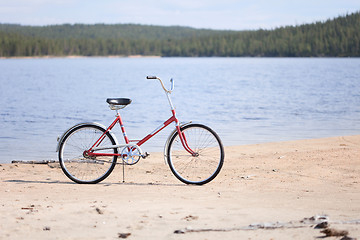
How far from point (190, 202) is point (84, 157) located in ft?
7.26

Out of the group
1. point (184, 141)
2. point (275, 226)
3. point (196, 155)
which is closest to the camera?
point (275, 226)

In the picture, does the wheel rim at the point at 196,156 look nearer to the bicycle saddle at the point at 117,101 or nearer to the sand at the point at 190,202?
the sand at the point at 190,202

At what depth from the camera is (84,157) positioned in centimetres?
760

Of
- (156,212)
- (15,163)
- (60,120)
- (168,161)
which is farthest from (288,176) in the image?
(60,120)

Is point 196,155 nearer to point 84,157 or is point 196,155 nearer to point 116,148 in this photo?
point 116,148

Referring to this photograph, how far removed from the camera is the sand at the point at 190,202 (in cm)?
477

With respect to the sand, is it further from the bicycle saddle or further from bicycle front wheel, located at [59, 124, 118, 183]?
the bicycle saddle

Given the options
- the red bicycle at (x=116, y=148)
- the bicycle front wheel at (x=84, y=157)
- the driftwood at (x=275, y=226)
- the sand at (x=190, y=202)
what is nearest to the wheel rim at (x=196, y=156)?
the red bicycle at (x=116, y=148)

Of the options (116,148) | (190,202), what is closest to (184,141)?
(116,148)

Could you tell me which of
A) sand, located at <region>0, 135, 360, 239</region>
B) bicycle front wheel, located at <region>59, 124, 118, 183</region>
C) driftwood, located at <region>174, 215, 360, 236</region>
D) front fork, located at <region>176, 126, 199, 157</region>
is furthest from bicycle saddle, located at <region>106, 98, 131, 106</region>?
driftwood, located at <region>174, 215, 360, 236</region>

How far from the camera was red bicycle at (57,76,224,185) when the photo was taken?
7.38m

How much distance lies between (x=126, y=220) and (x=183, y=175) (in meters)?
2.89

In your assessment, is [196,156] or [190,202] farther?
[196,156]

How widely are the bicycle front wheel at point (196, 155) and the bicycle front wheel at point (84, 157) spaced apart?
2.87 ft
